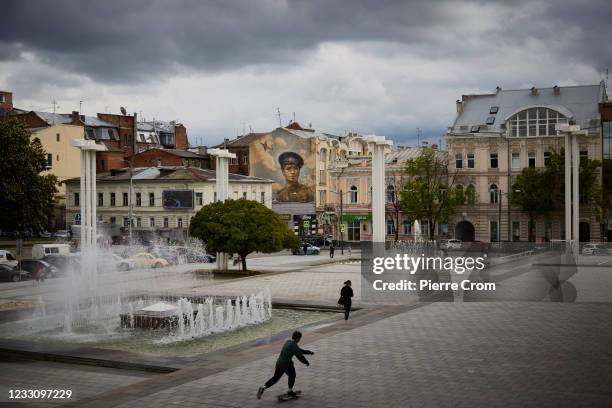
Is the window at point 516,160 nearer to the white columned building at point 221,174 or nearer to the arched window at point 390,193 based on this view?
the arched window at point 390,193

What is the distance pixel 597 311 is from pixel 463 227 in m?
50.0

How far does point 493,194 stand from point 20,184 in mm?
42999

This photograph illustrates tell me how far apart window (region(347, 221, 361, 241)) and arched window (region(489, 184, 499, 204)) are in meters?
14.2

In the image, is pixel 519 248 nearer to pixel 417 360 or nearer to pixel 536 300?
pixel 536 300

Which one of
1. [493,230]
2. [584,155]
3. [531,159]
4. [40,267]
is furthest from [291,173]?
[40,267]

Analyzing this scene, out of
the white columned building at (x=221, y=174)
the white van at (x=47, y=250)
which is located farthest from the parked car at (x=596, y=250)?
the white van at (x=47, y=250)

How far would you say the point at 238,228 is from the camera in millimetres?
42000

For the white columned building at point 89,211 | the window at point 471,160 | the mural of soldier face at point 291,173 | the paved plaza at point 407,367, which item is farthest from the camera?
the mural of soldier face at point 291,173

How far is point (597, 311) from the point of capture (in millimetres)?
24703

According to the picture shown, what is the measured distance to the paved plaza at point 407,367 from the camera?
13898 millimetres

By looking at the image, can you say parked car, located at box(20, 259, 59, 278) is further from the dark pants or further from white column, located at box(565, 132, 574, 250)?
white column, located at box(565, 132, 574, 250)

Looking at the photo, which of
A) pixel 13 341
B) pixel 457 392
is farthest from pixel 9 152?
pixel 457 392

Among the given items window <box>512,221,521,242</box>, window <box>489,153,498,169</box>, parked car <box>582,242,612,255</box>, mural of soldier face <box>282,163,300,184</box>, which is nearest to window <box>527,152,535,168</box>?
window <box>489,153,498,169</box>

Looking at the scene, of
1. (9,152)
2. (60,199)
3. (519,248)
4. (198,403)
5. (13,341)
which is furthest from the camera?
(60,199)
